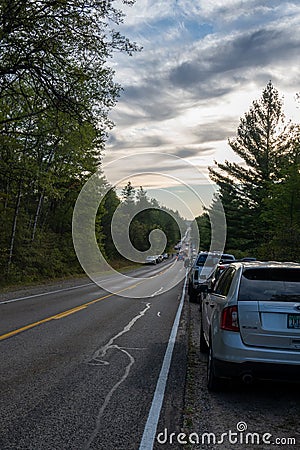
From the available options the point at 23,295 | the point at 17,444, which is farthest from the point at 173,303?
the point at 17,444

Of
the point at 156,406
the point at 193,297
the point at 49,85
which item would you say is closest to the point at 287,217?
the point at 193,297

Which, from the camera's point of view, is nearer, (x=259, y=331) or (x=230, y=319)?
(x=259, y=331)

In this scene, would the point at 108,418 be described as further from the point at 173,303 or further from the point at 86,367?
the point at 173,303

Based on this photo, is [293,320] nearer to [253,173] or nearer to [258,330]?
[258,330]

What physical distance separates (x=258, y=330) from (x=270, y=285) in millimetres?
662

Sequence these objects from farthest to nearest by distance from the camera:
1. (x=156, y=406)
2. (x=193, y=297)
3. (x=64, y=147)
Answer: (x=64, y=147), (x=193, y=297), (x=156, y=406)

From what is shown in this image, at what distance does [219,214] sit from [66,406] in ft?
155

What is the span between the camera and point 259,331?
5.76 m

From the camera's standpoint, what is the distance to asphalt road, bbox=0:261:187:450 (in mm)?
4641

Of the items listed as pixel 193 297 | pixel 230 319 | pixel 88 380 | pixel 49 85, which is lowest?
pixel 193 297

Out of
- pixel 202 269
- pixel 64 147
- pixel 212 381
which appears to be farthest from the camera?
pixel 64 147

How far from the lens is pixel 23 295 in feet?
65.2

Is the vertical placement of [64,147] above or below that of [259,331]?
above

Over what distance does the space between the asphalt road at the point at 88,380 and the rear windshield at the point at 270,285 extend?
5.20 feet
